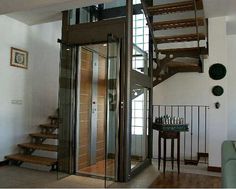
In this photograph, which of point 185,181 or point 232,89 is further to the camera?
point 232,89

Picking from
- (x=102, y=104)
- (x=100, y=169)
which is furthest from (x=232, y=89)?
(x=100, y=169)

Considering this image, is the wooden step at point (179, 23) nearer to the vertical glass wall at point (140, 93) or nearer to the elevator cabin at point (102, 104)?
the vertical glass wall at point (140, 93)

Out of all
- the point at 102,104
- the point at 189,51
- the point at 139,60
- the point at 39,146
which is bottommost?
the point at 39,146

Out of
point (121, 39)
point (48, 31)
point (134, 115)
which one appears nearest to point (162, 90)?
point (134, 115)

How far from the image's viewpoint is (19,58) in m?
5.06

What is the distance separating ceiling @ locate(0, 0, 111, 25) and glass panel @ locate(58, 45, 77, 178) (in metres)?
0.68

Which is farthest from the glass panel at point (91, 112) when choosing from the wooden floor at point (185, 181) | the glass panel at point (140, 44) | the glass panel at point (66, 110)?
the wooden floor at point (185, 181)

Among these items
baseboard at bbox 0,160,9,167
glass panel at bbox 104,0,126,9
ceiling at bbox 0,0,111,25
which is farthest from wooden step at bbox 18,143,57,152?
glass panel at bbox 104,0,126,9

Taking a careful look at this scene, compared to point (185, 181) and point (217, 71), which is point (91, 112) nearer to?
point (185, 181)

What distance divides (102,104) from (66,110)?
1.04m

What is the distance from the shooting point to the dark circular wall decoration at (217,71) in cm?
463

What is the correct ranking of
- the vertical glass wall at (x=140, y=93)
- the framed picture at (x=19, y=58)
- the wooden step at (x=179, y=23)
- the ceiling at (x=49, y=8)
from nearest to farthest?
1. the ceiling at (x=49, y=8)
2. the wooden step at (x=179, y=23)
3. the vertical glass wall at (x=140, y=93)
4. the framed picture at (x=19, y=58)

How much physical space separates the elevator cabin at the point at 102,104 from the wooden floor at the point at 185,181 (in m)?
0.46

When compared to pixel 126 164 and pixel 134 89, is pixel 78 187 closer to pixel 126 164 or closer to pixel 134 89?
pixel 126 164
